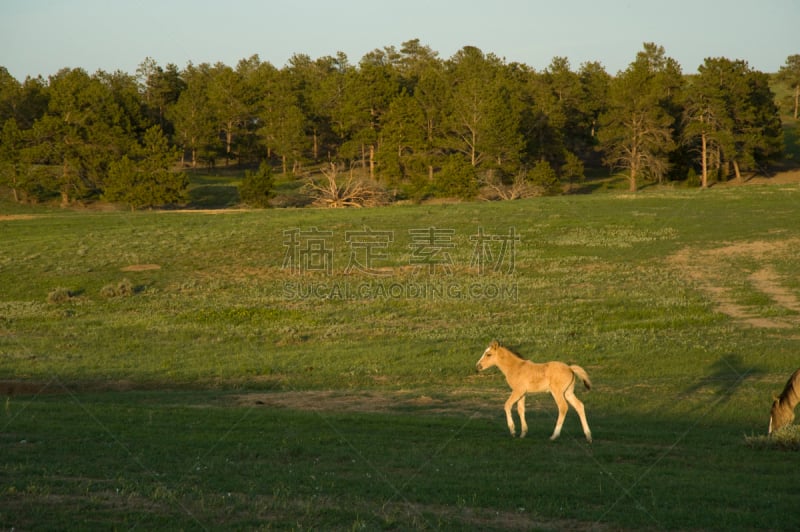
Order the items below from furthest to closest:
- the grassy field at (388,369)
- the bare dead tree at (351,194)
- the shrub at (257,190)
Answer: the shrub at (257,190) → the bare dead tree at (351,194) → the grassy field at (388,369)

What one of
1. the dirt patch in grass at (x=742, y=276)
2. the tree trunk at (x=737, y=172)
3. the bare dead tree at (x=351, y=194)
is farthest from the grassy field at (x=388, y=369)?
the tree trunk at (x=737, y=172)

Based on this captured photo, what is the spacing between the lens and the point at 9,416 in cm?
1416

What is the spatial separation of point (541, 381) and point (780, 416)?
3.97m

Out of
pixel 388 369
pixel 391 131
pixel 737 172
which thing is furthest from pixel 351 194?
pixel 388 369

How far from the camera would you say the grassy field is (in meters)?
9.43

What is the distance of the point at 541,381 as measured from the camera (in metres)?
13.2

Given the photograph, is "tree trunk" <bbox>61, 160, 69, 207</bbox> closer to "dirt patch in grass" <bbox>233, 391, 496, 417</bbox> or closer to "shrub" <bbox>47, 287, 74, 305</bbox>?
"shrub" <bbox>47, 287, 74, 305</bbox>

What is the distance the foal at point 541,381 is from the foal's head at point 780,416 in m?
3.00

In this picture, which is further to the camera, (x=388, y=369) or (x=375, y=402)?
(x=388, y=369)

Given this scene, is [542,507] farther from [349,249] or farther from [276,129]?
[276,129]

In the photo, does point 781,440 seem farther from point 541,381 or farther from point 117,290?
point 117,290

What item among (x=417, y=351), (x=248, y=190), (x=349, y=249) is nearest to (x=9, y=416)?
(x=417, y=351)

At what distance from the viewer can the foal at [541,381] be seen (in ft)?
42.5

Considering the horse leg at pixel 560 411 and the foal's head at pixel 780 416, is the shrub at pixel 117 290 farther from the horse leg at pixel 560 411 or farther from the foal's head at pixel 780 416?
the foal's head at pixel 780 416
